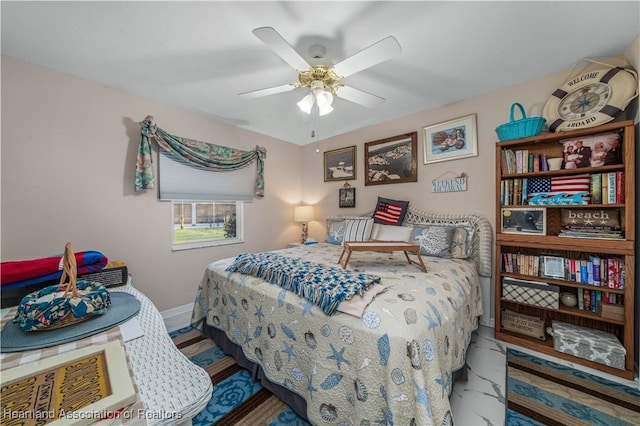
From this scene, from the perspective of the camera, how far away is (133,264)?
2504mm

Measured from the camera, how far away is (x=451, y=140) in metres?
2.72

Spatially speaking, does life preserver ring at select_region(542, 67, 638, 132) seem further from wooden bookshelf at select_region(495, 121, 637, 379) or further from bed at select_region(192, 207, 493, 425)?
bed at select_region(192, 207, 493, 425)

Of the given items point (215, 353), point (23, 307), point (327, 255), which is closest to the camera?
point (23, 307)

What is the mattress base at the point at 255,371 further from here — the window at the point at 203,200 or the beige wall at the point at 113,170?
the window at the point at 203,200

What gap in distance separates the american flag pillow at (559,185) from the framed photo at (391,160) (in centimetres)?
113

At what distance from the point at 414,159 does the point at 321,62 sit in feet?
5.63

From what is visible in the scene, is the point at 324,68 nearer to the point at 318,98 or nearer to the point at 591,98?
the point at 318,98

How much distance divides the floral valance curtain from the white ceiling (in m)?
0.46

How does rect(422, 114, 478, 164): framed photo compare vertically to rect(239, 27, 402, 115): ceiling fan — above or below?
below

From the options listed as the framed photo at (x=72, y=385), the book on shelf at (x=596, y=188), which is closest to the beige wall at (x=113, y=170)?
the book on shelf at (x=596, y=188)

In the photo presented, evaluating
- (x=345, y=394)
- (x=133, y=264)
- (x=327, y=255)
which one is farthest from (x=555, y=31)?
(x=133, y=264)

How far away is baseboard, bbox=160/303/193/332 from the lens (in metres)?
2.57

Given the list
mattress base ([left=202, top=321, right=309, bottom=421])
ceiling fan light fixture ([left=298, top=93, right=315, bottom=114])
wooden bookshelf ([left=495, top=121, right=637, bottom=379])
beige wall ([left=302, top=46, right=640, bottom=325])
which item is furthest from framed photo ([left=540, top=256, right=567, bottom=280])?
ceiling fan light fixture ([left=298, top=93, right=315, bottom=114])

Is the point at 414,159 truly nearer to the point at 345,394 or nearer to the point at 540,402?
the point at 540,402
